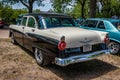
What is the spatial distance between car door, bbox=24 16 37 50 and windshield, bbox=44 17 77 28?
1.76 ft

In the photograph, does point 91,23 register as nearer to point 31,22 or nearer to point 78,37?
point 31,22

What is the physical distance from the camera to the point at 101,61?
27.0ft

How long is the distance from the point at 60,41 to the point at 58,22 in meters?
1.75

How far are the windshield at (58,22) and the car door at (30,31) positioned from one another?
54cm

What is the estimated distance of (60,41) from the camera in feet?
20.2

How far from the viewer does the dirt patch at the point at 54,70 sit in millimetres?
6465

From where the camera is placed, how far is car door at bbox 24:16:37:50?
780 centimetres

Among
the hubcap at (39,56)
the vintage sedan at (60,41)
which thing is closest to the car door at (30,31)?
the vintage sedan at (60,41)

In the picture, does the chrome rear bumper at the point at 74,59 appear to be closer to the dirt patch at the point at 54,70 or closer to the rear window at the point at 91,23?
the dirt patch at the point at 54,70

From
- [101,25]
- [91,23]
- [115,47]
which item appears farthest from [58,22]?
[91,23]

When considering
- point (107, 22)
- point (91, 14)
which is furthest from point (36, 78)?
point (91, 14)

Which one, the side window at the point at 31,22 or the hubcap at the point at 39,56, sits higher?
the side window at the point at 31,22

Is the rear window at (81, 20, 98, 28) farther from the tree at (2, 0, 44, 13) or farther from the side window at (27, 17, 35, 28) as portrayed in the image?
the tree at (2, 0, 44, 13)

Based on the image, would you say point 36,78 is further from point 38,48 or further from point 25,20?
point 25,20
